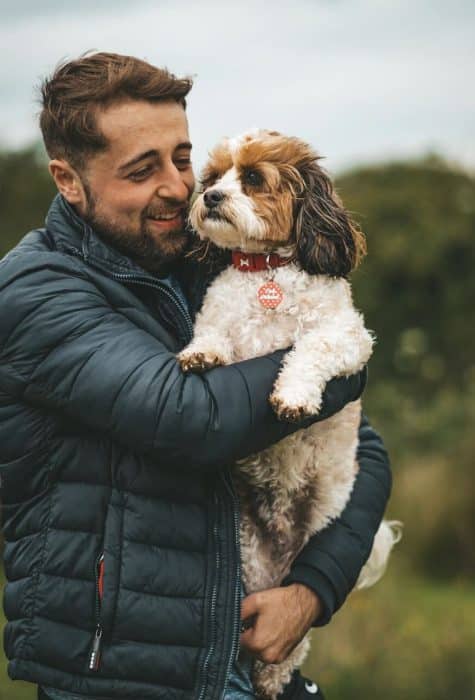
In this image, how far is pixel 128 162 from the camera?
2938mm

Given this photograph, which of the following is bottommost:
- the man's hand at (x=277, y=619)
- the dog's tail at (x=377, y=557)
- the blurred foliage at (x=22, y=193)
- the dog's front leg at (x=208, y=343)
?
the blurred foliage at (x=22, y=193)

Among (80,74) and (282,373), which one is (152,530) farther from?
(80,74)

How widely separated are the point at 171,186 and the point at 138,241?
21 centimetres

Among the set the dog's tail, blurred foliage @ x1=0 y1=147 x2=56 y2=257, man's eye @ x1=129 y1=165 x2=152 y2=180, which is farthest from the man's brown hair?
blurred foliage @ x1=0 y1=147 x2=56 y2=257

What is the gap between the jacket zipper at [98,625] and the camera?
2.48 m

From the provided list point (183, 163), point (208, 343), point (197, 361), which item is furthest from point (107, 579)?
point (183, 163)

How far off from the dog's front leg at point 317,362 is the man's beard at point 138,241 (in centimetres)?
54

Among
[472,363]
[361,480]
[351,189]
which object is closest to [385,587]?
[361,480]

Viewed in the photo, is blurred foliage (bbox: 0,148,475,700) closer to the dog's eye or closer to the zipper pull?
the dog's eye

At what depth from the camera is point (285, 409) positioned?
2570 mm

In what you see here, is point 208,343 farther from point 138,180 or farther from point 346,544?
point 346,544

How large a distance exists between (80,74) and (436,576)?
6015mm

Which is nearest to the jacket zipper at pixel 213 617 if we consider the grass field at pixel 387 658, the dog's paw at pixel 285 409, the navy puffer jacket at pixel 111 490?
the navy puffer jacket at pixel 111 490

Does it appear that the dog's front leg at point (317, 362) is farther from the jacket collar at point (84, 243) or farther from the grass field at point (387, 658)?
the grass field at point (387, 658)
